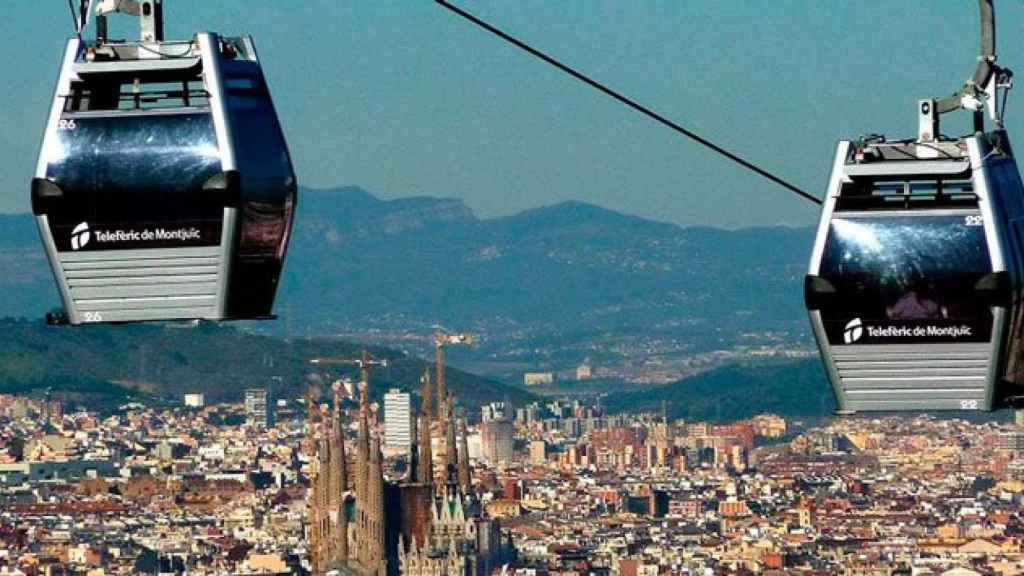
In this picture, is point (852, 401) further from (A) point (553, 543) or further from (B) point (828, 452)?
(B) point (828, 452)

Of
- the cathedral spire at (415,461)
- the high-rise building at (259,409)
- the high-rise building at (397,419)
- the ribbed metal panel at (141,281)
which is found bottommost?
the high-rise building at (259,409)

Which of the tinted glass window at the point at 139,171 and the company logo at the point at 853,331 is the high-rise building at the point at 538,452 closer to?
the company logo at the point at 853,331

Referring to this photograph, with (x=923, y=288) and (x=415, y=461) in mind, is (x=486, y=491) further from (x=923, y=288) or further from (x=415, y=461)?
(x=923, y=288)

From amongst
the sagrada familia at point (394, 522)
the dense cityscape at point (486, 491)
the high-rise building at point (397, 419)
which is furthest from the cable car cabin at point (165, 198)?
the high-rise building at point (397, 419)

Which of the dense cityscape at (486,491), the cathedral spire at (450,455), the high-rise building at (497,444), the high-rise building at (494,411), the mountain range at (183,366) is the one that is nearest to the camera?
the dense cityscape at (486,491)

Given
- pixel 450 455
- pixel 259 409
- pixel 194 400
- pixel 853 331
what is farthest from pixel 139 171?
pixel 194 400

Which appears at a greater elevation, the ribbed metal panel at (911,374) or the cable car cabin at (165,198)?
the cable car cabin at (165,198)

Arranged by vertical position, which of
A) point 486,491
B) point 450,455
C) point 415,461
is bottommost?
point 486,491
